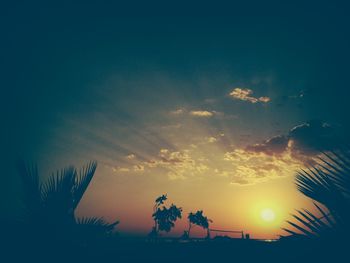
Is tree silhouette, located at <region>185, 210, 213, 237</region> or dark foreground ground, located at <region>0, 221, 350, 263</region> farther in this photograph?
tree silhouette, located at <region>185, 210, 213, 237</region>

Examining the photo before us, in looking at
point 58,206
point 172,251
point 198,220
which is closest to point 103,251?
point 58,206

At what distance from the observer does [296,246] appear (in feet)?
12.0

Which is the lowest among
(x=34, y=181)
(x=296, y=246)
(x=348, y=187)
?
(x=296, y=246)

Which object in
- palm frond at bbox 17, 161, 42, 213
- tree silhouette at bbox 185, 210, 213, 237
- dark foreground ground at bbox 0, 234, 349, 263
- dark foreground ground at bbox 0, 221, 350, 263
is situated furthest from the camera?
tree silhouette at bbox 185, 210, 213, 237

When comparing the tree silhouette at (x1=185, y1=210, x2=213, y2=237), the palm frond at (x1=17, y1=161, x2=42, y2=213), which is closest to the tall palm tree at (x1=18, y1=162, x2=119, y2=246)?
the palm frond at (x1=17, y1=161, x2=42, y2=213)

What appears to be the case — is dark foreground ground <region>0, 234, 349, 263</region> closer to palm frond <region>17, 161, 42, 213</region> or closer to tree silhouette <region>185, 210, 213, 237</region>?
palm frond <region>17, 161, 42, 213</region>

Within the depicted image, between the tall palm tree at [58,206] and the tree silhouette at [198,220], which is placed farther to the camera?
the tree silhouette at [198,220]

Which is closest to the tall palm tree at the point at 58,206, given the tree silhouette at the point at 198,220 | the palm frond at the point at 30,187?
the palm frond at the point at 30,187

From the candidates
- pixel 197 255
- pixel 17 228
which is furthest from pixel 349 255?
pixel 197 255

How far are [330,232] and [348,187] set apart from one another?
82cm

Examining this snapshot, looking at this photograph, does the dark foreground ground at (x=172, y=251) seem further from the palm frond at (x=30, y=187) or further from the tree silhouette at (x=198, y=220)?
the tree silhouette at (x=198, y=220)

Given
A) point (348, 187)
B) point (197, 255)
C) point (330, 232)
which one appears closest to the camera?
point (330, 232)

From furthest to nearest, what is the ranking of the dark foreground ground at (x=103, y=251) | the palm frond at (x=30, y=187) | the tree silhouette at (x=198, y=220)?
1. the tree silhouette at (x=198, y=220)
2. the palm frond at (x=30, y=187)
3. the dark foreground ground at (x=103, y=251)

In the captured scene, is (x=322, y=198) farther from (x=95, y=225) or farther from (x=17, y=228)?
(x=17, y=228)
